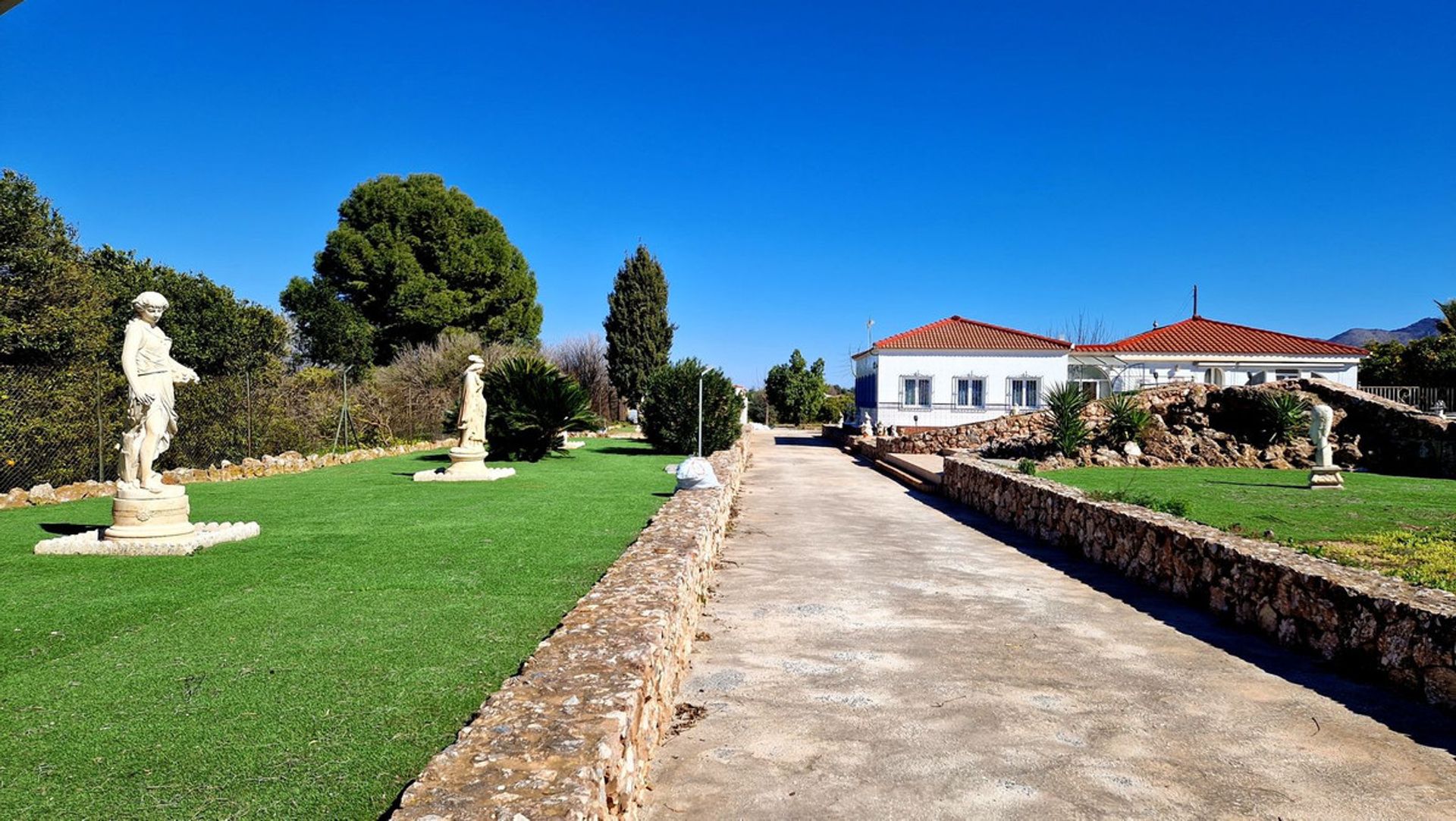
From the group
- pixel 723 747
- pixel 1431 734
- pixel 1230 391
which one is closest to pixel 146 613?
pixel 723 747

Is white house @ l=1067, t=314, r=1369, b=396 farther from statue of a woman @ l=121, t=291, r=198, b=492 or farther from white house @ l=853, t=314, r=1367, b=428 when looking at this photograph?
statue of a woman @ l=121, t=291, r=198, b=492

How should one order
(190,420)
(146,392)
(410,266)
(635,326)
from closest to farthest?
(146,392) → (190,420) → (410,266) → (635,326)

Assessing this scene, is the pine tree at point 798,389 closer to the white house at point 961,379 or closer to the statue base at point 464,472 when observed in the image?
the white house at point 961,379

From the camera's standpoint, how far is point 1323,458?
14.7 m

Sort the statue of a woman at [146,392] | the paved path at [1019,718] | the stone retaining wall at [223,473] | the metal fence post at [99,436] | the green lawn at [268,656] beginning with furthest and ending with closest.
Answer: the metal fence post at [99,436]
the stone retaining wall at [223,473]
the statue of a woman at [146,392]
the paved path at [1019,718]
the green lawn at [268,656]

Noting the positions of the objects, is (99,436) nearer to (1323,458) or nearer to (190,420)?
(190,420)

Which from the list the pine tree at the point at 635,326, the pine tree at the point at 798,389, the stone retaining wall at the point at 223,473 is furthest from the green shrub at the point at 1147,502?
the pine tree at the point at 798,389

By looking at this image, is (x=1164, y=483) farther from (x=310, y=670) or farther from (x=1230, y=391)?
(x=310, y=670)

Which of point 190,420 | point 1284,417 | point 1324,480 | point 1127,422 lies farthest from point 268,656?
point 1284,417

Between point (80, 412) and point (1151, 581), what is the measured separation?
575 inches

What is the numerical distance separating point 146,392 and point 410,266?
2914 centimetres

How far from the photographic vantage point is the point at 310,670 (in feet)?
13.3

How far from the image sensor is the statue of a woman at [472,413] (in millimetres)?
15195

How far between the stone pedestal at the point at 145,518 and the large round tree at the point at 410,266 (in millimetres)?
27023
